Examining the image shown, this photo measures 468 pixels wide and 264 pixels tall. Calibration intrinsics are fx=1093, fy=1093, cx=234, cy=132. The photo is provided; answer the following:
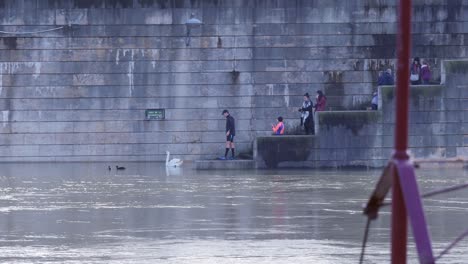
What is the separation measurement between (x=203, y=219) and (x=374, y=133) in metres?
15.3

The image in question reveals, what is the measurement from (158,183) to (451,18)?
13170 mm

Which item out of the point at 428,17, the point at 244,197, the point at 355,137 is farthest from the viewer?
the point at 428,17

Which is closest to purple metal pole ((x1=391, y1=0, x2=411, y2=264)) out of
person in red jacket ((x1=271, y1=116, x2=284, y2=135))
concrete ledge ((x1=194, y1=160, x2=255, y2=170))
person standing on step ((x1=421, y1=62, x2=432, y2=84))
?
concrete ledge ((x1=194, y1=160, x2=255, y2=170))

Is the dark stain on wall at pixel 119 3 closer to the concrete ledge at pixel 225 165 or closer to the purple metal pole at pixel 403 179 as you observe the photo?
the concrete ledge at pixel 225 165

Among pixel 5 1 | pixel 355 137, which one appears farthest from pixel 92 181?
pixel 5 1

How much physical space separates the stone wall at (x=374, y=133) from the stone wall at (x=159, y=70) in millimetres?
3080

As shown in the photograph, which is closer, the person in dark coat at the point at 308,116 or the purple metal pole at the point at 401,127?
the purple metal pole at the point at 401,127

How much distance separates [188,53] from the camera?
34125 mm

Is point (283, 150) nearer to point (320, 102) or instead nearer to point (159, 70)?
point (320, 102)

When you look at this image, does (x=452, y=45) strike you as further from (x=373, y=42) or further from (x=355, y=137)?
(x=355, y=137)

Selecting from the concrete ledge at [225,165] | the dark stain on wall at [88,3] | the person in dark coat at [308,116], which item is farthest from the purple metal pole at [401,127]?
the dark stain on wall at [88,3]

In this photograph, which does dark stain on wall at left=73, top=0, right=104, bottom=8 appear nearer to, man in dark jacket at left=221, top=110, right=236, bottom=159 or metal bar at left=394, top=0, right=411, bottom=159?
man in dark jacket at left=221, top=110, right=236, bottom=159

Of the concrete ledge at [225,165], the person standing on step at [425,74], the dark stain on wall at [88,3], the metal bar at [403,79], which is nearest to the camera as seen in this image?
the metal bar at [403,79]

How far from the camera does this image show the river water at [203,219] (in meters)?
12.1
